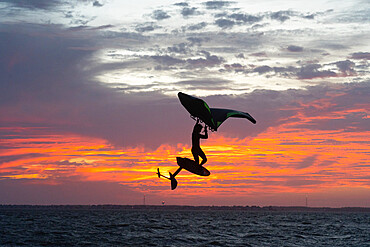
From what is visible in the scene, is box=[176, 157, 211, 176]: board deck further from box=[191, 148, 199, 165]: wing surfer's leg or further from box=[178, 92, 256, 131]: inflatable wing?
box=[178, 92, 256, 131]: inflatable wing

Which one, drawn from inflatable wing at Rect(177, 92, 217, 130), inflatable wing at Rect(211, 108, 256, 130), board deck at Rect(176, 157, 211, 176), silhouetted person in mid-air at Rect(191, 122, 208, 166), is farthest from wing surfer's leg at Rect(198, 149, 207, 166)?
inflatable wing at Rect(211, 108, 256, 130)

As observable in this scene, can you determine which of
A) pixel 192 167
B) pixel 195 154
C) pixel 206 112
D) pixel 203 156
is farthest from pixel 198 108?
pixel 192 167

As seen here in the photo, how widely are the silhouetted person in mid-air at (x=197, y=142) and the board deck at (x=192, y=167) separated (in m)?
0.14

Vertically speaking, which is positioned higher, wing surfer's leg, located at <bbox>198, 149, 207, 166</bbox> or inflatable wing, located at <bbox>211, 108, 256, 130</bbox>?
inflatable wing, located at <bbox>211, 108, 256, 130</bbox>

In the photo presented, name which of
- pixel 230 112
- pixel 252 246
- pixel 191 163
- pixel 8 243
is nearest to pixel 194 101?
pixel 230 112

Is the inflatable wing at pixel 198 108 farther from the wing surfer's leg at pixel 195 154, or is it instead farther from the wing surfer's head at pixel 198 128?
the wing surfer's leg at pixel 195 154

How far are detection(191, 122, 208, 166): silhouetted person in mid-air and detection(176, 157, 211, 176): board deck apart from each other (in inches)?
5.6

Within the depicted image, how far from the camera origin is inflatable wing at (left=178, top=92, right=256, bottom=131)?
13017 millimetres

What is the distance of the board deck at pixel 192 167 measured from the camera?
48.5ft

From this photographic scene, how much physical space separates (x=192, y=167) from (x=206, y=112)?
2.30m

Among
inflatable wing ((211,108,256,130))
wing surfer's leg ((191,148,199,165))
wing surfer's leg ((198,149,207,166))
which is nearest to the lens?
inflatable wing ((211,108,256,130))

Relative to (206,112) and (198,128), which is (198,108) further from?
(198,128)

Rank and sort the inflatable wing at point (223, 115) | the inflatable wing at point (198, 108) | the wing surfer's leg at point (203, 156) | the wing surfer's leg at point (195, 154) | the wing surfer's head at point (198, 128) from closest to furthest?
the inflatable wing at point (198, 108) < the inflatable wing at point (223, 115) < the wing surfer's head at point (198, 128) < the wing surfer's leg at point (195, 154) < the wing surfer's leg at point (203, 156)

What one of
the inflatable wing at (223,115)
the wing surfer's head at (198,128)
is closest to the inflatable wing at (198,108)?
the inflatable wing at (223,115)
